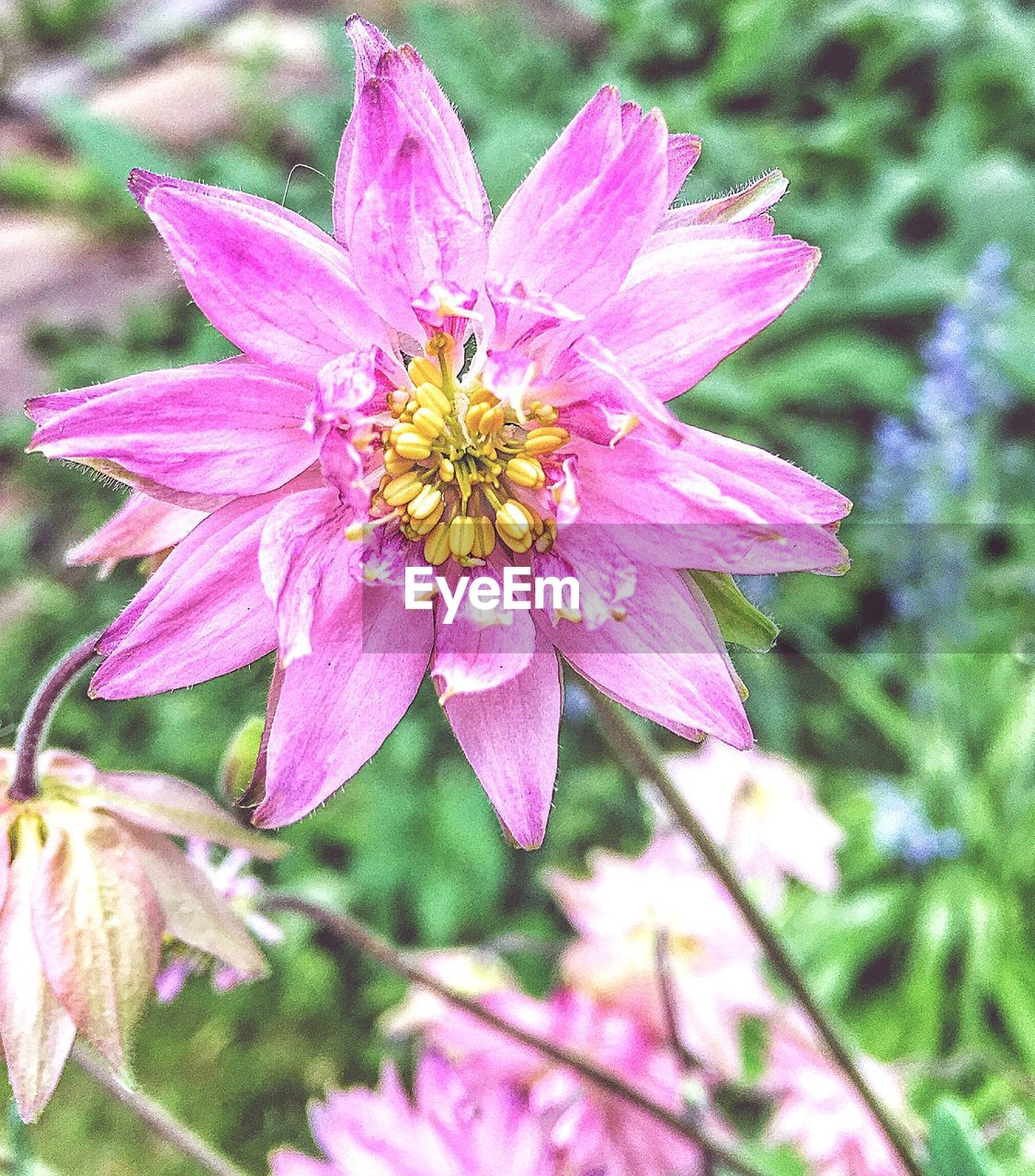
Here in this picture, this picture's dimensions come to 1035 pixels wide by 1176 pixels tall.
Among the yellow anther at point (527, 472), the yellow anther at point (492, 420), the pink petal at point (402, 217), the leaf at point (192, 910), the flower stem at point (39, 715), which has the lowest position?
the leaf at point (192, 910)

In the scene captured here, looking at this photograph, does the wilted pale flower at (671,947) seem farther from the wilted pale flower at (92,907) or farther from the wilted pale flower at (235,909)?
the wilted pale flower at (92,907)

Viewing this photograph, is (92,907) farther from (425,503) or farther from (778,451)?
(778,451)

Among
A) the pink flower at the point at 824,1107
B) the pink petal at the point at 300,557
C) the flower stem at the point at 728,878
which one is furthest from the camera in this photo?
the pink flower at the point at 824,1107

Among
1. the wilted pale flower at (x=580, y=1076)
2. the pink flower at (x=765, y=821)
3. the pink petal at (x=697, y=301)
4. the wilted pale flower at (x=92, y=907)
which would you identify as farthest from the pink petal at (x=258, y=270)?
the pink flower at (x=765, y=821)

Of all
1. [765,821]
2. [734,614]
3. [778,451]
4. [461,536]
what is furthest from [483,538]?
[778,451]

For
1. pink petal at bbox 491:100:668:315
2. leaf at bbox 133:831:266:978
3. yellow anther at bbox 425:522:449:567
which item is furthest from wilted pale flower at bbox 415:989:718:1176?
pink petal at bbox 491:100:668:315

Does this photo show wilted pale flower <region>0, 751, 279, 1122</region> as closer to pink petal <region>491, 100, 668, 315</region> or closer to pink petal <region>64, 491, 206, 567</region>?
pink petal <region>64, 491, 206, 567</region>
